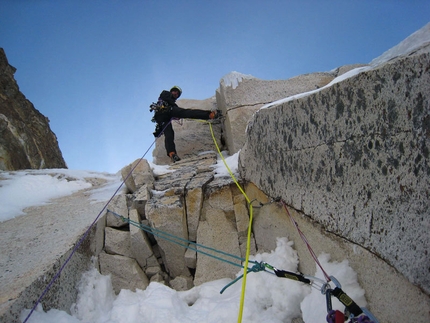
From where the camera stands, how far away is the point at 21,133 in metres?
11.7

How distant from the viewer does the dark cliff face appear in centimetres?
1069

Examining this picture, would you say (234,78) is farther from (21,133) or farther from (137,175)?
(21,133)

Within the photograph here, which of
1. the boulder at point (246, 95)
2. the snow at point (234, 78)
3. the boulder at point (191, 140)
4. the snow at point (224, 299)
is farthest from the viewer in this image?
the boulder at point (191, 140)

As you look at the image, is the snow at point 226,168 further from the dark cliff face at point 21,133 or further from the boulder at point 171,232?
the dark cliff face at point 21,133

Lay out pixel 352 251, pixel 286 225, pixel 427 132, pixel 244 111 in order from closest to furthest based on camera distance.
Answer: pixel 427 132 → pixel 352 251 → pixel 286 225 → pixel 244 111

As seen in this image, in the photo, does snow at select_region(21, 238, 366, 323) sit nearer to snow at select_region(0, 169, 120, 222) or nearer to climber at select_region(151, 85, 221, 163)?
snow at select_region(0, 169, 120, 222)

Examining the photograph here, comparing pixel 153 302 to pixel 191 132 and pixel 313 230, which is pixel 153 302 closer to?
pixel 313 230

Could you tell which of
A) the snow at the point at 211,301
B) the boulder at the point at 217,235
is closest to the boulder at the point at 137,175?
the boulder at the point at 217,235

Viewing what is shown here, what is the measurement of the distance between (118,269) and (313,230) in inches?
85.9

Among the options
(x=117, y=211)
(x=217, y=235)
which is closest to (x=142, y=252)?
(x=117, y=211)

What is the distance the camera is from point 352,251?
1.62 meters

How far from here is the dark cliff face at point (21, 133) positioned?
10.7m

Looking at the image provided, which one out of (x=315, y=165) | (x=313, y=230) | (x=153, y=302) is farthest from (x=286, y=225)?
(x=153, y=302)

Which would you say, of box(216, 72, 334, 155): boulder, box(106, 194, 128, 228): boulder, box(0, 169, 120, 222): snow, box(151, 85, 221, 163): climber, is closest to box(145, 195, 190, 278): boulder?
box(106, 194, 128, 228): boulder
